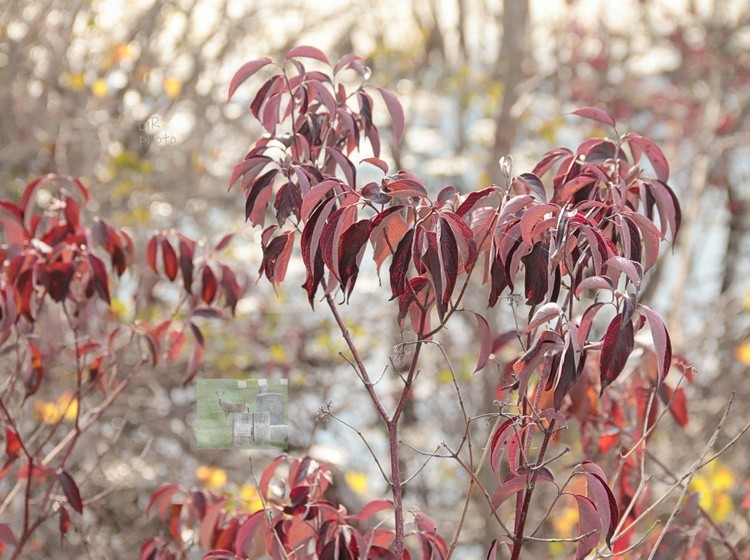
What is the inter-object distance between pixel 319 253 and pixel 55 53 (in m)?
3.03

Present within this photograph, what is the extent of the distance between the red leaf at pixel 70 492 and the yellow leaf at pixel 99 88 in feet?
8.34

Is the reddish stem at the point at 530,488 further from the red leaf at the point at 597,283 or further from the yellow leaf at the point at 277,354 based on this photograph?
the yellow leaf at the point at 277,354

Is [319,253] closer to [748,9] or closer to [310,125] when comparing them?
[310,125]

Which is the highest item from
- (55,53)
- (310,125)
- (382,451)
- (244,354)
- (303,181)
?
(55,53)

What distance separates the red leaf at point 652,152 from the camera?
1.75 metres

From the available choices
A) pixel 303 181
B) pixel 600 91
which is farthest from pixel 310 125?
pixel 600 91

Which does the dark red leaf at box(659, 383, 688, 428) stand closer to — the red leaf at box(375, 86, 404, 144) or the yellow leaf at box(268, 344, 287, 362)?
the red leaf at box(375, 86, 404, 144)

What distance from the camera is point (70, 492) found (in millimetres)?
2016

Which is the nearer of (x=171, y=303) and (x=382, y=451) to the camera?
(x=171, y=303)

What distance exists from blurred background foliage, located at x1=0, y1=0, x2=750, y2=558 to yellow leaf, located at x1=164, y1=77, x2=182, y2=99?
10 centimetres

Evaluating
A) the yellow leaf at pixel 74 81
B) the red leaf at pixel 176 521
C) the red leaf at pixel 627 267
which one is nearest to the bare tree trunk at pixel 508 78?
the yellow leaf at pixel 74 81

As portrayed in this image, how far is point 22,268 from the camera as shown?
203 centimetres

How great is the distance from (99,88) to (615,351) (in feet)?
11.1

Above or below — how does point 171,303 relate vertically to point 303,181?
below
